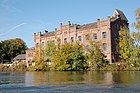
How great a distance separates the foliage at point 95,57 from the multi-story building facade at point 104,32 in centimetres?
550

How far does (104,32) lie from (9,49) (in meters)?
64.2

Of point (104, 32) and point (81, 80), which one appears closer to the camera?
point (81, 80)

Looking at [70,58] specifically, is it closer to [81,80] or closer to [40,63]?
[40,63]

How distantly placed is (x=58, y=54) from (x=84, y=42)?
1346 cm

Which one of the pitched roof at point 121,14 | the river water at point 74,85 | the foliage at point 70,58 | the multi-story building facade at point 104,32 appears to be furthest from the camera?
the pitched roof at point 121,14

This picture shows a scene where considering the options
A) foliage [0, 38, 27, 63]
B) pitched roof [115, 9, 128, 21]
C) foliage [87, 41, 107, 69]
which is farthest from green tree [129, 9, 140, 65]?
foliage [0, 38, 27, 63]

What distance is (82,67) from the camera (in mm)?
70812

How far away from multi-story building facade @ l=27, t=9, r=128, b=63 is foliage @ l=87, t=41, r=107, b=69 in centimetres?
550

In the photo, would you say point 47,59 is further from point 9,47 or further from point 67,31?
point 9,47

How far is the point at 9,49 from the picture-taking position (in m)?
126

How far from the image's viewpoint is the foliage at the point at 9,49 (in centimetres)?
12381

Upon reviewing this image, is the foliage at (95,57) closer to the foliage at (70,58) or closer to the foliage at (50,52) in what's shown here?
the foliage at (70,58)

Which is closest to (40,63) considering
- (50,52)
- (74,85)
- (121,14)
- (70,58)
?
(50,52)

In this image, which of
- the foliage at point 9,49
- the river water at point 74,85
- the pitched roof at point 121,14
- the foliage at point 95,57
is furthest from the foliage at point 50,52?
the foliage at point 9,49
